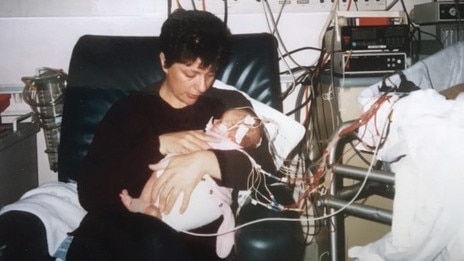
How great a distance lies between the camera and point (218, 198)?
0.96m

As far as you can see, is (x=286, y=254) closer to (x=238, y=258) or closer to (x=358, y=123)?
(x=238, y=258)

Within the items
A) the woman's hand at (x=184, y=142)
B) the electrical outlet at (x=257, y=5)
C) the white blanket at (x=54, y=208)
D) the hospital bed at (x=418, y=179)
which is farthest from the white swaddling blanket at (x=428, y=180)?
the electrical outlet at (x=257, y=5)

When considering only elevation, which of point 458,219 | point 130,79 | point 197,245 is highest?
point 130,79

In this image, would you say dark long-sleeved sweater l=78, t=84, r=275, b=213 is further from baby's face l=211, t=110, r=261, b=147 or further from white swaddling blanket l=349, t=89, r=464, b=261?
white swaddling blanket l=349, t=89, r=464, b=261

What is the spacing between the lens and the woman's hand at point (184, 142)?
3.31ft

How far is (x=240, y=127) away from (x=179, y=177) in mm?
206

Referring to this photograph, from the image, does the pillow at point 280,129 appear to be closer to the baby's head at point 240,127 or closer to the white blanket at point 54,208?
the baby's head at point 240,127

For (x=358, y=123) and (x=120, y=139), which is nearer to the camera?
(x=358, y=123)

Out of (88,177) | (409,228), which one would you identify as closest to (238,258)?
(409,228)

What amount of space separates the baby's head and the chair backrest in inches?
11.1

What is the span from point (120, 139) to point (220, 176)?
1.00 feet

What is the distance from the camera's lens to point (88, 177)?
1.01 m

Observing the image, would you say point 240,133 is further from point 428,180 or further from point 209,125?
point 428,180

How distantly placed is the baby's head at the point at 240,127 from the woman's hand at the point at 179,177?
82mm
